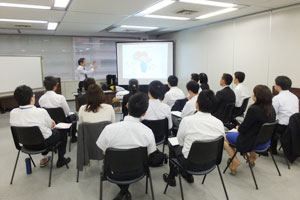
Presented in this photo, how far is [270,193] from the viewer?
8.04ft

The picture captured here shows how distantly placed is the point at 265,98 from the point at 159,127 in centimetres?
127

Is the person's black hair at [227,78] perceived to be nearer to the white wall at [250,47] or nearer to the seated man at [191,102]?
the seated man at [191,102]

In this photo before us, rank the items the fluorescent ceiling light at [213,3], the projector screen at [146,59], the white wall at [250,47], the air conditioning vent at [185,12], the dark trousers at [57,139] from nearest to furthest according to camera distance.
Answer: the dark trousers at [57,139]
the fluorescent ceiling light at [213,3]
the white wall at [250,47]
the air conditioning vent at [185,12]
the projector screen at [146,59]

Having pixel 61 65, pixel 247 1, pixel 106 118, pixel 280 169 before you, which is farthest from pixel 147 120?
pixel 61 65

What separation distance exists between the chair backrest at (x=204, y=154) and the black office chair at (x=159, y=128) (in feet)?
2.55

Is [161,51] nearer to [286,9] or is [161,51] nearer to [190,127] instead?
[286,9]

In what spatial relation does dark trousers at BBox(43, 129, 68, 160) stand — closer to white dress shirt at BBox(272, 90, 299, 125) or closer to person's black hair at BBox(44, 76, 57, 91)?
person's black hair at BBox(44, 76, 57, 91)

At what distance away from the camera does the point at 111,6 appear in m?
3.79

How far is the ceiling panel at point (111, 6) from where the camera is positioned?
3.49 metres

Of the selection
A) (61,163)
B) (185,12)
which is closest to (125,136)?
(61,163)

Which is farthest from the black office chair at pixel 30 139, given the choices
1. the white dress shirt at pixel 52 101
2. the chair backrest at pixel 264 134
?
the chair backrest at pixel 264 134

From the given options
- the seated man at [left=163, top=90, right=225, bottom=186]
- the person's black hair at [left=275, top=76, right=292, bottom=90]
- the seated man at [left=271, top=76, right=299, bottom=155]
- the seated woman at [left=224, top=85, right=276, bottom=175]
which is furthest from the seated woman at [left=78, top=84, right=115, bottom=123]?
the person's black hair at [left=275, top=76, right=292, bottom=90]

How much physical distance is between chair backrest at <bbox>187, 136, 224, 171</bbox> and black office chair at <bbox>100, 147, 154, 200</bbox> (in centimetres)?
43

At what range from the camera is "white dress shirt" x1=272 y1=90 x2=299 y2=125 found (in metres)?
A: 3.10
